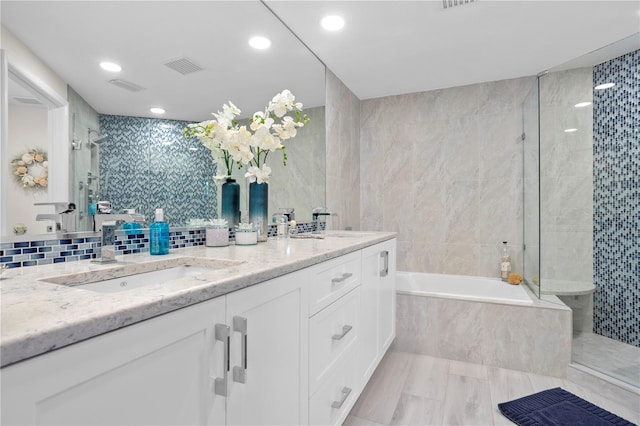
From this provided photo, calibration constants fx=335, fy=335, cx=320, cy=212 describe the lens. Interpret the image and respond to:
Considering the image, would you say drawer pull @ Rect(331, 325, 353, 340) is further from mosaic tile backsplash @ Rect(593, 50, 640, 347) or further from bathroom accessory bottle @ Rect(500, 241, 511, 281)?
mosaic tile backsplash @ Rect(593, 50, 640, 347)

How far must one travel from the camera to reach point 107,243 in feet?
3.58

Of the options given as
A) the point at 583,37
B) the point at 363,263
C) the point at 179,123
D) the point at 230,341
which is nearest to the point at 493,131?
the point at 583,37

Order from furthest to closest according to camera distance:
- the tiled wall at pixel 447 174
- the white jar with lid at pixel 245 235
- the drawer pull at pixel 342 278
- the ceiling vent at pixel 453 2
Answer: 1. the tiled wall at pixel 447 174
2. the ceiling vent at pixel 453 2
3. the white jar with lid at pixel 245 235
4. the drawer pull at pixel 342 278

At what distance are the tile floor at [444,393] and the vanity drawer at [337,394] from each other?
37cm

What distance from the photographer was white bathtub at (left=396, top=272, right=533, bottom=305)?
9.68 ft

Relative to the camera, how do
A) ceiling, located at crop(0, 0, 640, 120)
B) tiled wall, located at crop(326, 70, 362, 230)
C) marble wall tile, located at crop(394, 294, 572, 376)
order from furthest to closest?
tiled wall, located at crop(326, 70, 362, 230) → marble wall tile, located at crop(394, 294, 572, 376) → ceiling, located at crop(0, 0, 640, 120)

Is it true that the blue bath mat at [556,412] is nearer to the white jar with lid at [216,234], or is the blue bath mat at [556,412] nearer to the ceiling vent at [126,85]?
the white jar with lid at [216,234]

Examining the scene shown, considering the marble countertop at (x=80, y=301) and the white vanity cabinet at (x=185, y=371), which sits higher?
the marble countertop at (x=80, y=301)

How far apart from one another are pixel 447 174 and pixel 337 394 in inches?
99.1

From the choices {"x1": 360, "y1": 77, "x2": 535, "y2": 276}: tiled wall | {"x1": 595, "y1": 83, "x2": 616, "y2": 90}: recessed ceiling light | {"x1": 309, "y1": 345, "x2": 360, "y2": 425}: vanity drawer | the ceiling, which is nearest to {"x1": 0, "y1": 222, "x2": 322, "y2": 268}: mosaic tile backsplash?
the ceiling

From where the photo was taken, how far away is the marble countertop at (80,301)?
456mm

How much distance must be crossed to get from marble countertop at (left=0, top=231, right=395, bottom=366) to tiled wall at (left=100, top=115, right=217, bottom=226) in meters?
0.33

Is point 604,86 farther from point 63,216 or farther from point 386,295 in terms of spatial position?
point 63,216

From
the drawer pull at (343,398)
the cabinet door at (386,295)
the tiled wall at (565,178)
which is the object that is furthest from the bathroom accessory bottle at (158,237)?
the tiled wall at (565,178)
